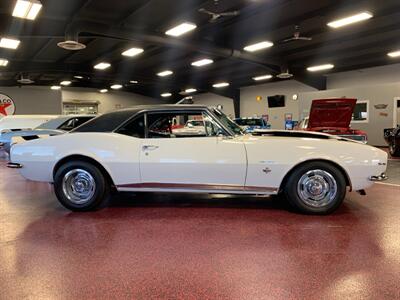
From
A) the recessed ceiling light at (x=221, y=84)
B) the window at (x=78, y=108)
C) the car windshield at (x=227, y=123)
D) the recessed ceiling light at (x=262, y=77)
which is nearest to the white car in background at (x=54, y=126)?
the car windshield at (x=227, y=123)

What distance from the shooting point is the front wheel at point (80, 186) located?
4.16 metres

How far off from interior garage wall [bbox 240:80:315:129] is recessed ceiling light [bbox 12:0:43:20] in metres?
16.1

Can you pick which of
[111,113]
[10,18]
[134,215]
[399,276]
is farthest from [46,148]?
[10,18]

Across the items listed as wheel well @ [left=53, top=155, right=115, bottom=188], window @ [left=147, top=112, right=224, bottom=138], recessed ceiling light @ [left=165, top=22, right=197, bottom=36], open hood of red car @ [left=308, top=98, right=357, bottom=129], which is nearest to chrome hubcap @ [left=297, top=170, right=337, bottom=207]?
window @ [left=147, top=112, right=224, bottom=138]

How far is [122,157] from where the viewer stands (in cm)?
408

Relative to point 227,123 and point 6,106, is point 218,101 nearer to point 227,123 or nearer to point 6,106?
point 6,106

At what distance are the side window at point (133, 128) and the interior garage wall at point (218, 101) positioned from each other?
1981 centimetres

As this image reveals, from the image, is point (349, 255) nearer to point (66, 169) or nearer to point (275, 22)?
point (66, 169)

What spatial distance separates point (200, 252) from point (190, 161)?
1.38m

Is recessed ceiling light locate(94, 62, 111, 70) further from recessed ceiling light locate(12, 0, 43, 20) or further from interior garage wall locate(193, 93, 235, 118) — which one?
interior garage wall locate(193, 93, 235, 118)

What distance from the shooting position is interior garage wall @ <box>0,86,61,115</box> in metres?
20.7

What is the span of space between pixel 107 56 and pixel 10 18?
607cm

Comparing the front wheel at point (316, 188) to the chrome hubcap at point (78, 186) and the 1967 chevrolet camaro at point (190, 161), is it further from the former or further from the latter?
the chrome hubcap at point (78, 186)

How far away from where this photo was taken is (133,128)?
4242 millimetres
